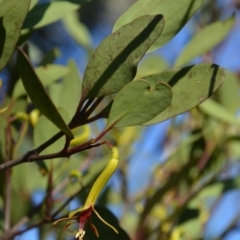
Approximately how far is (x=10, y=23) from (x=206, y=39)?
1.20ft

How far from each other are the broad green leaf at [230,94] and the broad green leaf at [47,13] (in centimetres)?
37

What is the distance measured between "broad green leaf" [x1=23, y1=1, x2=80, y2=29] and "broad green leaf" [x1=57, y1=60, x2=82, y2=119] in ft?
0.35

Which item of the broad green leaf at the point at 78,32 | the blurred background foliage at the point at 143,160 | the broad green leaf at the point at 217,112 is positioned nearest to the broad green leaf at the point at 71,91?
the blurred background foliage at the point at 143,160

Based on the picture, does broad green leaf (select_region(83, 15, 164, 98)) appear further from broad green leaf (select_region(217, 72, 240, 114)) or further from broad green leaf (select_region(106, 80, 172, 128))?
broad green leaf (select_region(217, 72, 240, 114))

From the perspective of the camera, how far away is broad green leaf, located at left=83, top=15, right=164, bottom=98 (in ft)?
1.45

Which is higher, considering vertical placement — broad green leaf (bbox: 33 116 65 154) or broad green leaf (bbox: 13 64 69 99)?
broad green leaf (bbox: 13 64 69 99)

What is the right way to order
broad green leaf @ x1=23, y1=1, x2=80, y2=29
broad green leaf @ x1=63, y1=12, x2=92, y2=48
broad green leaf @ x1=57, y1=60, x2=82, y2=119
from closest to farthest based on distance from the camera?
1. broad green leaf @ x1=23, y1=1, x2=80, y2=29
2. broad green leaf @ x1=57, y1=60, x2=82, y2=119
3. broad green leaf @ x1=63, y1=12, x2=92, y2=48

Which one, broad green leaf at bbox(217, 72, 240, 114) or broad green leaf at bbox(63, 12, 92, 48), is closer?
broad green leaf at bbox(217, 72, 240, 114)

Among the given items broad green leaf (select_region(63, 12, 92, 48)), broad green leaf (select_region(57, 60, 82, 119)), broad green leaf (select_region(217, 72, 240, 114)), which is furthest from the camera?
broad green leaf (select_region(63, 12, 92, 48))

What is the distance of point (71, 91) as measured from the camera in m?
0.71

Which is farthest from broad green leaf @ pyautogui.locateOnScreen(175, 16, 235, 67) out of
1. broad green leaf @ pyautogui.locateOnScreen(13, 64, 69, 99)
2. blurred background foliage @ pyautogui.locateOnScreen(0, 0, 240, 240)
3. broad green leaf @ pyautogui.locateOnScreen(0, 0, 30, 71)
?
broad green leaf @ pyautogui.locateOnScreen(0, 0, 30, 71)

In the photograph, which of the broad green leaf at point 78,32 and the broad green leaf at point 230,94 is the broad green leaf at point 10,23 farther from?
the broad green leaf at point 78,32

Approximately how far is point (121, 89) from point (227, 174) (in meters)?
0.51

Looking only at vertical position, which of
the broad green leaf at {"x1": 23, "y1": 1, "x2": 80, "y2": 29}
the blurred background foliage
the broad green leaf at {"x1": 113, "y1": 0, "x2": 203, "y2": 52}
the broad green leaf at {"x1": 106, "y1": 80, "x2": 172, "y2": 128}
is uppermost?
the broad green leaf at {"x1": 113, "y1": 0, "x2": 203, "y2": 52}
